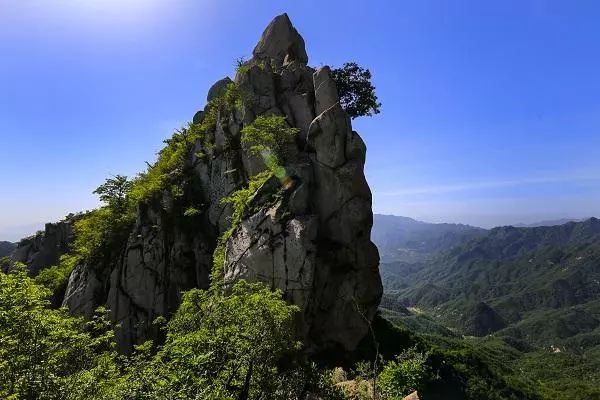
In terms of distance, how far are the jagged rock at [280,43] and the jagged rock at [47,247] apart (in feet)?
146

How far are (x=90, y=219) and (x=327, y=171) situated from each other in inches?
1445

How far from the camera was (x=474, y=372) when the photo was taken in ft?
471

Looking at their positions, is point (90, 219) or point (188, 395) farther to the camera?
point (90, 219)

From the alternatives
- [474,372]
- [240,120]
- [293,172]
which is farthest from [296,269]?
[474,372]

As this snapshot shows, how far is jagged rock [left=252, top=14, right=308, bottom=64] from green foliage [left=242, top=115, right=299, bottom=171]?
2495 cm

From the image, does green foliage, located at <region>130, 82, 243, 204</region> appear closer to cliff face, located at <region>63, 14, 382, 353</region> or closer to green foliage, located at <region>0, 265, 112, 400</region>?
cliff face, located at <region>63, 14, 382, 353</region>

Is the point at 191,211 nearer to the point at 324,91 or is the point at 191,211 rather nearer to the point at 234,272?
the point at 234,272

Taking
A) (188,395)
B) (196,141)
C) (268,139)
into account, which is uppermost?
(196,141)

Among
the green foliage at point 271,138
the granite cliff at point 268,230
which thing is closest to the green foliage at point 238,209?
the granite cliff at point 268,230

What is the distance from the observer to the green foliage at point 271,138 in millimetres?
44125

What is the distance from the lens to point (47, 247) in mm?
70500

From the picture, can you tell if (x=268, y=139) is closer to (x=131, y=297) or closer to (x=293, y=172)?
(x=293, y=172)

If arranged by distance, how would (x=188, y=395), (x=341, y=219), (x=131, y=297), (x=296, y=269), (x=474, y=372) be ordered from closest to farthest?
(x=188, y=395)
(x=296, y=269)
(x=341, y=219)
(x=131, y=297)
(x=474, y=372)

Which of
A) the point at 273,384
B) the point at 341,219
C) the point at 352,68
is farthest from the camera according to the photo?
the point at 352,68
